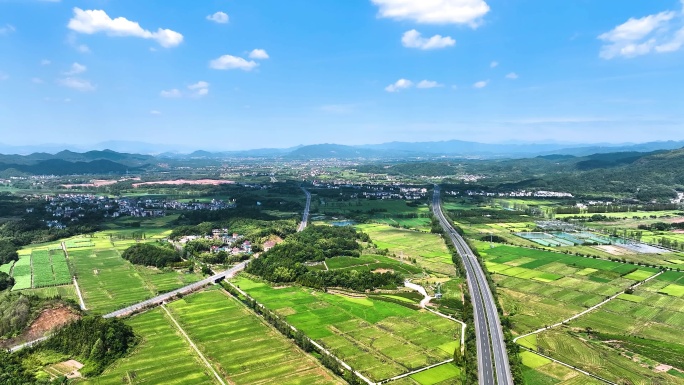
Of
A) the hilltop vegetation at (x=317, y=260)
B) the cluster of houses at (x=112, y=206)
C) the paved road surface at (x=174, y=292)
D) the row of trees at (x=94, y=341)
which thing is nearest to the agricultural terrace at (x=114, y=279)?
the paved road surface at (x=174, y=292)

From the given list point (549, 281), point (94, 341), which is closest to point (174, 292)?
point (94, 341)

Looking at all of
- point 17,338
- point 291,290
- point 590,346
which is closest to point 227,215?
point 291,290

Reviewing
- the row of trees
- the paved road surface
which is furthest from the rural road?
the row of trees

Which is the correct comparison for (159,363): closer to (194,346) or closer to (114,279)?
(194,346)

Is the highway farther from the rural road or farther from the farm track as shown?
the rural road

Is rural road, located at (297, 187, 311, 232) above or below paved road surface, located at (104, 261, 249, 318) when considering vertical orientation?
above

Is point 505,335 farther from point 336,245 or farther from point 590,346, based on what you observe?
point 336,245
